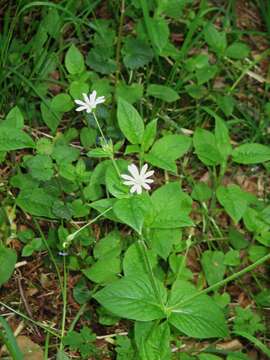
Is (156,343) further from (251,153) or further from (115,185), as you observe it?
(251,153)

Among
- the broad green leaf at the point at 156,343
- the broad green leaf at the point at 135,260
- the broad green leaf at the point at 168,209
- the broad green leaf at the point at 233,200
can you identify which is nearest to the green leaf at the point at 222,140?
the broad green leaf at the point at 233,200

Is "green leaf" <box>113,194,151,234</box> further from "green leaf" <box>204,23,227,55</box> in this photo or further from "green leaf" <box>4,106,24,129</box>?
"green leaf" <box>204,23,227,55</box>

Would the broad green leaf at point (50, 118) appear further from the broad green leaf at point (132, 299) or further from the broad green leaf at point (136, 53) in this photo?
the broad green leaf at point (132, 299)

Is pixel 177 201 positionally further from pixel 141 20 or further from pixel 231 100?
pixel 141 20

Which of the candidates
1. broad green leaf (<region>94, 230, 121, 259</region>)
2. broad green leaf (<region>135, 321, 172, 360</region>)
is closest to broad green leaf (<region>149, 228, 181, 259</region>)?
broad green leaf (<region>94, 230, 121, 259</region>)

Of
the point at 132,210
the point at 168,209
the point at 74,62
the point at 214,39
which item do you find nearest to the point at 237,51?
the point at 214,39
